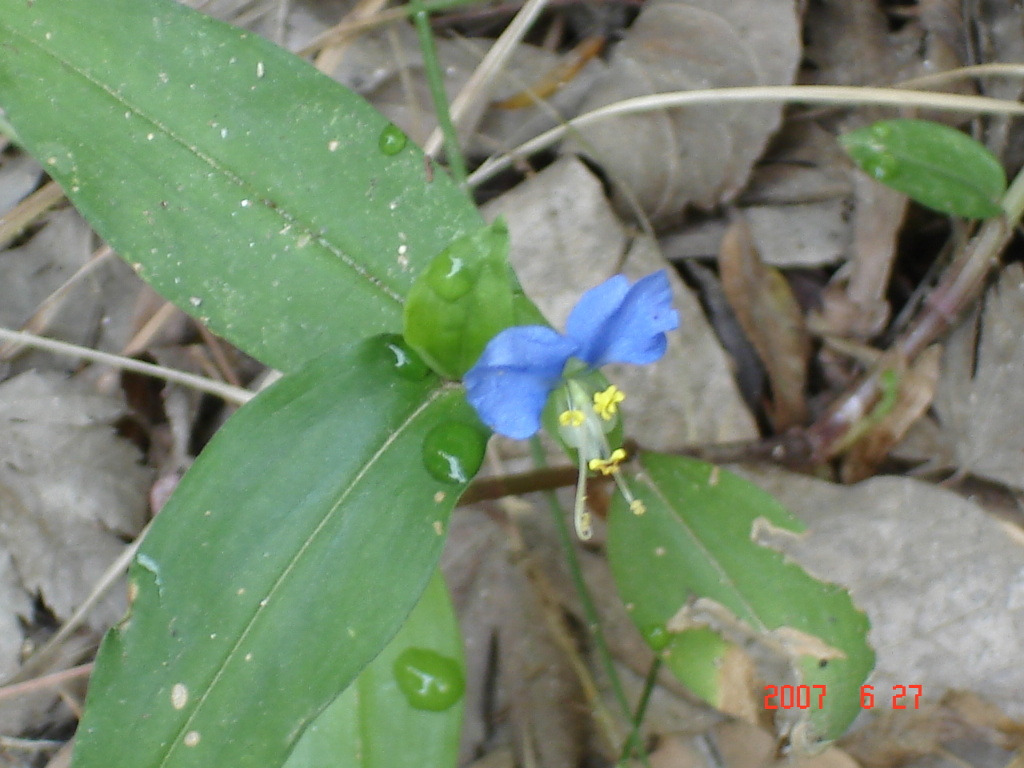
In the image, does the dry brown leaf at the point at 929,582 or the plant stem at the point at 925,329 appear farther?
the plant stem at the point at 925,329

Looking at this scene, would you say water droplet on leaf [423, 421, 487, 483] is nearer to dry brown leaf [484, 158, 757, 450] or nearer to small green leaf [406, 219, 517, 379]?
small green leaf [406, 219, 517, 379]

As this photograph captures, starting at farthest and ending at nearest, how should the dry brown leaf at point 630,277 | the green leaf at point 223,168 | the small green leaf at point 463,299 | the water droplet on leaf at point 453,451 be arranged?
1. the dry brown leaf at point 630,277
2. the green leaf at point 223,168
3. the water droplet on leaf at point 453,451
4. the small green leaf at point 463,299

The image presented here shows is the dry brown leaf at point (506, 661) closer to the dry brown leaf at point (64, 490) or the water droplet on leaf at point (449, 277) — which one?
the dry brown leaf at point (64, 490)

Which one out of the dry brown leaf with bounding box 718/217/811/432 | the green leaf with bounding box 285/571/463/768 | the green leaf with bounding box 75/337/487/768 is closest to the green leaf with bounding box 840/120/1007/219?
the dry brown leaf with bounding box 718/217/811/432

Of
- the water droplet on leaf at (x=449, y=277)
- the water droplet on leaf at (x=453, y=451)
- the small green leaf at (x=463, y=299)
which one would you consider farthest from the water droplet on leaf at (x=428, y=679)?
the water droplet on leaf at (x=449, y=277)

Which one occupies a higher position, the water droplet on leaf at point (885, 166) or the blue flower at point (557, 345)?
the blue flower at point (557, 345)
